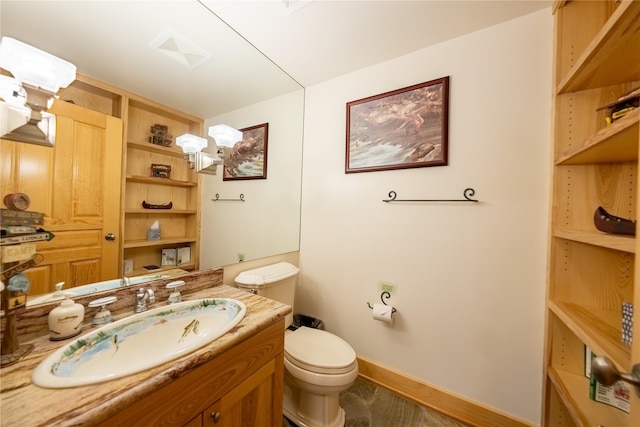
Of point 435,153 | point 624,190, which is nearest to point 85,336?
point 435,153

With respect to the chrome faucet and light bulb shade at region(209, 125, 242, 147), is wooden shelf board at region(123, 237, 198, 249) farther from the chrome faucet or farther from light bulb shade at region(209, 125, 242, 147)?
light bulb shade at region(209, 125, 242, 147)

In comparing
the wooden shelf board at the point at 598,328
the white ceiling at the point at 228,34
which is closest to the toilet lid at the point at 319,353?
the wooden shelf board at the point at 598,328

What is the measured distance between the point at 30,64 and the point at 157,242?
75 cm

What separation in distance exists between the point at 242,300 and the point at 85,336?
53 cm

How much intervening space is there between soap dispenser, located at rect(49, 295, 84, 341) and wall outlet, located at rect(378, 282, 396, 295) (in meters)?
1.48

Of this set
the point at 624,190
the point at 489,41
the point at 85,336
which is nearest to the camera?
the point at 85,336

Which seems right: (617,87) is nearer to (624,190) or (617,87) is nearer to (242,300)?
(624,190)

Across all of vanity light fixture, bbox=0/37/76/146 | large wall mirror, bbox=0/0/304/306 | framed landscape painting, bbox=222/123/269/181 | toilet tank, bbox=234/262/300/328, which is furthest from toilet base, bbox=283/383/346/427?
vanity light fixture, bbox=0/37/76/146

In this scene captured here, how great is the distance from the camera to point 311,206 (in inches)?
74.8

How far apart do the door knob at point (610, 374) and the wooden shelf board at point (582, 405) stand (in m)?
0.58

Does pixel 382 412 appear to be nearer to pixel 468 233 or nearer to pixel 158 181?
pixel 468 233

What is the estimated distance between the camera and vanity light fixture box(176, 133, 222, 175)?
119 cm

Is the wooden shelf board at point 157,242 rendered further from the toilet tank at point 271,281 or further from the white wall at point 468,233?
the white wall at point 468,233

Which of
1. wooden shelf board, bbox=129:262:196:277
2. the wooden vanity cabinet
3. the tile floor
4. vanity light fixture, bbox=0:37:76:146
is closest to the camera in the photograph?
the wooden vanity cabinet
